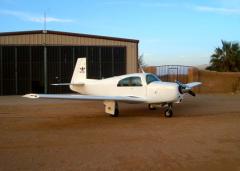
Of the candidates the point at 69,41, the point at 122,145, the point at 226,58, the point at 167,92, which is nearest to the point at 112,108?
the point at 167,92

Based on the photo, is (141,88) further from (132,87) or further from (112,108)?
(112,108)

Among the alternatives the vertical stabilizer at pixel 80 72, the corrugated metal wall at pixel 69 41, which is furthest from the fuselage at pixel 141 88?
the corrugated metal wall at pixel 69 41

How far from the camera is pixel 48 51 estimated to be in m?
32.9

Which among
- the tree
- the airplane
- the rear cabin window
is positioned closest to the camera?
the airplane

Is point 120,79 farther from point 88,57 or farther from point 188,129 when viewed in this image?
point 88,57

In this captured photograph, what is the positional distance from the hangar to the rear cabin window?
1694 cm

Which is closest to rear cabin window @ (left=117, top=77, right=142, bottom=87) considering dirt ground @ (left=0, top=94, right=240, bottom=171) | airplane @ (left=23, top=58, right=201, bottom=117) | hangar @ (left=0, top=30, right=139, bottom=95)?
airplane @ (left=23, top=58, right=201, bottom=117)

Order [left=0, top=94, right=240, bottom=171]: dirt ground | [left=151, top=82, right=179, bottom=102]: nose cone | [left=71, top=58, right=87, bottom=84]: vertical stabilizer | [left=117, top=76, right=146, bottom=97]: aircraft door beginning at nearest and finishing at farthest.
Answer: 1. [left=0, top=94, right=240, bottom=171]: dirt ground
2. [left=151, top=82, right=179, bottom=102]: nose cone
3. [left=117, top=76, right=146, bottom=97]: aircraft door
4. [left=71, top=58, right=87, bottom=84]: vertical stabilizer

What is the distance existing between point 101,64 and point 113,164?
27283 millimetres

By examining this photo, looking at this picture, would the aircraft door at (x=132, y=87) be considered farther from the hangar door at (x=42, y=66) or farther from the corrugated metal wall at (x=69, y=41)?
the corrugated metal wall at (x=69, y=41)

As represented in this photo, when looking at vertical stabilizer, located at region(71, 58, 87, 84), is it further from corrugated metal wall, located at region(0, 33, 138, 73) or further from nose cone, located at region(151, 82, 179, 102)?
corrugated metal wall, located at region(0, 33, 138, 73)

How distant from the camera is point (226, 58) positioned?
43.2 meters

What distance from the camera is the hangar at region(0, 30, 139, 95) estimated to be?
32188 mm

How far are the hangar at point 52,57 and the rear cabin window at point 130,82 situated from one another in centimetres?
1694
